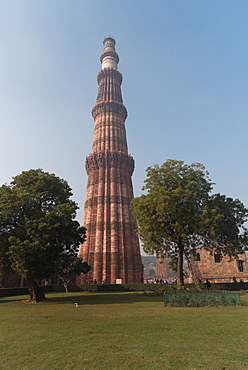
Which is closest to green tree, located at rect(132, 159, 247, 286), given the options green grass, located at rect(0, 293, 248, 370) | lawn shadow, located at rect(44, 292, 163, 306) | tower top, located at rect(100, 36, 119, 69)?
lawn shadow, located at rect(44, 292, 163, 306)

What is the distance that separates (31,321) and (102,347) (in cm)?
586

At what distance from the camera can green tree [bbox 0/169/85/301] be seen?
707 inches

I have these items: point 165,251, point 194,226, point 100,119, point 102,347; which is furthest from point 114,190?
point 102,347

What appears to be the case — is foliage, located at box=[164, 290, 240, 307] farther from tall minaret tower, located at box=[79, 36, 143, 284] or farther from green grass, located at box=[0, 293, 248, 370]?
tall minaret tower, located at box=[79, 36, 143, 284]

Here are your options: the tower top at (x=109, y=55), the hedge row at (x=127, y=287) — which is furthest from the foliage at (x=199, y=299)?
the tower top at (x=109, y=55)

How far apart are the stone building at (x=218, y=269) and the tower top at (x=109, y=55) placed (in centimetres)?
5131

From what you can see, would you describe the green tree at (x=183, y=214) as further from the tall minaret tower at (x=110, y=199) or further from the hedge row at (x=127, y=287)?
the tall minaret tower at (x=110, y=199)

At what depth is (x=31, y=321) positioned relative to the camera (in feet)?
37.1

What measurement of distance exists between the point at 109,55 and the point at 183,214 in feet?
186

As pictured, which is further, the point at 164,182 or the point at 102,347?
the point at 164,182

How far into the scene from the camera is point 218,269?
44875 mm

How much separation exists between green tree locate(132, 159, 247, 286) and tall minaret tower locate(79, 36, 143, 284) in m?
15.7

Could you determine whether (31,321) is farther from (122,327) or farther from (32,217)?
(32,217)

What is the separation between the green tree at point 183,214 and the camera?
77.2 ft
